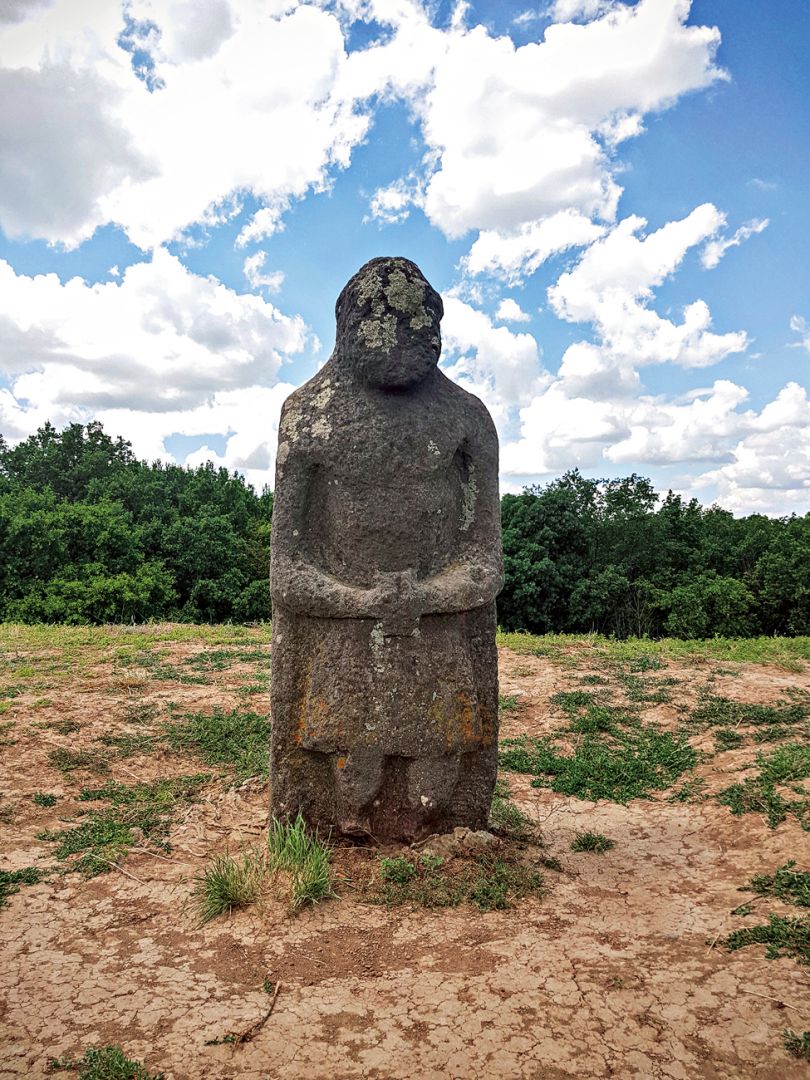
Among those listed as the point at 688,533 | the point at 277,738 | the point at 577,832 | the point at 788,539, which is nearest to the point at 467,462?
the point at 277,738

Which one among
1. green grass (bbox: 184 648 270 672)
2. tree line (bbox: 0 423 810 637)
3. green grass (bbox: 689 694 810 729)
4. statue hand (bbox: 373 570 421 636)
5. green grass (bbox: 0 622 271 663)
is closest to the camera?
statue hand (bbox: 373 570 421 636)

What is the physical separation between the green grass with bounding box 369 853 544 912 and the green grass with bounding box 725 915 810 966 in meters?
1.12

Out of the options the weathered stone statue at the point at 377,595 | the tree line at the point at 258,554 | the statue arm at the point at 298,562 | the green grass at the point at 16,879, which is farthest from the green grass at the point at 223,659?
the tree line at the point at 258,554

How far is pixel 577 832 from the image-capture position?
227 inches

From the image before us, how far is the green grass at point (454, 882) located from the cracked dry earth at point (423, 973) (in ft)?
0.31

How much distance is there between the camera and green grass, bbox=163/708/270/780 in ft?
23.3

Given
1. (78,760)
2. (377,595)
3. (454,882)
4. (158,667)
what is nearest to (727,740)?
(454,882)

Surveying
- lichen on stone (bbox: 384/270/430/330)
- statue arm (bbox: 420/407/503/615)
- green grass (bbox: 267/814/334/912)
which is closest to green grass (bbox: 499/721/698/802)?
statue arm (bbox: 420/407/503/615)

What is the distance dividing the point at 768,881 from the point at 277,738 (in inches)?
123

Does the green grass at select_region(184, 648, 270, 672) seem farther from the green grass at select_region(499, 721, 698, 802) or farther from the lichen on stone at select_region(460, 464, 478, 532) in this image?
the lichen on stone at select_region(460, 464, 478, 532)

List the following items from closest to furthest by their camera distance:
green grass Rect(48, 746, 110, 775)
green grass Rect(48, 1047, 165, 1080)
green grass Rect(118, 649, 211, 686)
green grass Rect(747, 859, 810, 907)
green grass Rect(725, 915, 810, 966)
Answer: green grass Rect(48, 1047, 165, 1080) → green grass Rect(725, 915, 810, 966) → green grass Rect(747, 859, 810, 907) → green grass Rect(48, 746, 110, 775) → green grass Rect(118, 649, 211, 686)

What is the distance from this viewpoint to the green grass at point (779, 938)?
3674 millimetres

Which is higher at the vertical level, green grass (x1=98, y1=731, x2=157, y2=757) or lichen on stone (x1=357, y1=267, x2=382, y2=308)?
lichen on stone (x1=357, y1=267, x2=382, y2=308)

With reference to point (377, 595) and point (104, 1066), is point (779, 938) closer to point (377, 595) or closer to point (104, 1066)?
point (377, 595)
